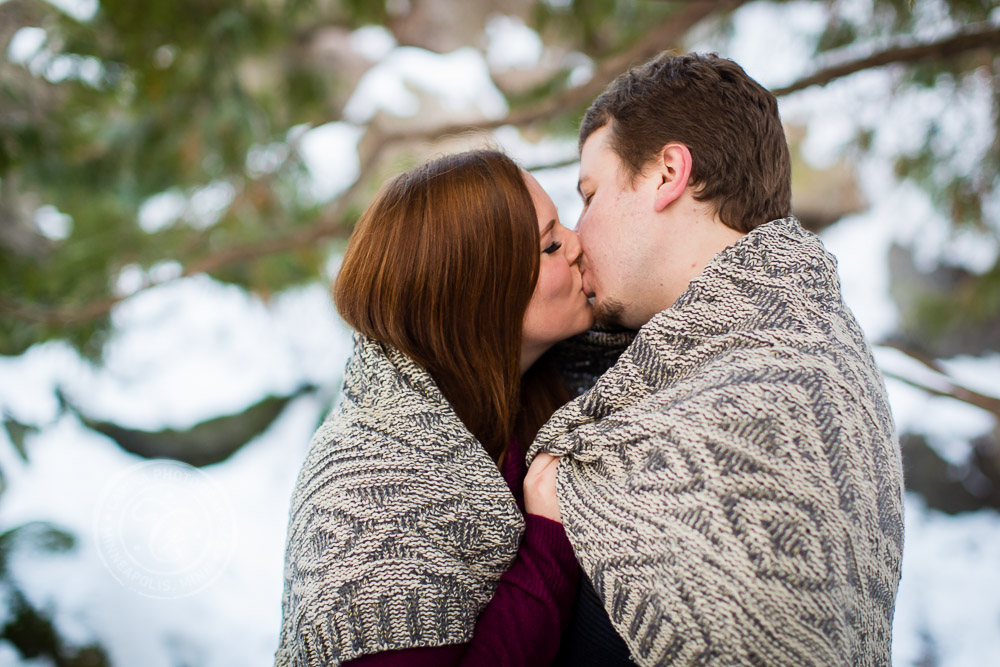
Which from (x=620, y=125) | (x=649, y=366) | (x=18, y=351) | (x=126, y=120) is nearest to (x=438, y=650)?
(x=649, y=366)

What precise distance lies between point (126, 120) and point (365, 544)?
11.3 feet

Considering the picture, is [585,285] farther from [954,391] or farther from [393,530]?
[954,391]

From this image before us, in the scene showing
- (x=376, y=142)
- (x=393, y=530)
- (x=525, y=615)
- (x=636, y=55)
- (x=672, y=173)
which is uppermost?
(x=636, y=55)

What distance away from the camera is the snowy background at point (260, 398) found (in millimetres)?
3201

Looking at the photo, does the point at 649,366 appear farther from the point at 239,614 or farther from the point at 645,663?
the point at 239,614

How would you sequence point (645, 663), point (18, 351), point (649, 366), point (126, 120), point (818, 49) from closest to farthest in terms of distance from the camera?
1. point (645, 663)
2. point (649, 366)
3. point (818, 49)
4. point (18, 351)
5. point (126, 120)

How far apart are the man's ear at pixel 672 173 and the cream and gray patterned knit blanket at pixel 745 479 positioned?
228 mm

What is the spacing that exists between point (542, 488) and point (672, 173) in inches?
28.2

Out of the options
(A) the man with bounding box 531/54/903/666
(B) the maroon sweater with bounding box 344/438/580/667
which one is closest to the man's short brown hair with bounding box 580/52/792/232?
(A) the man with bounding box 531/54/903/666

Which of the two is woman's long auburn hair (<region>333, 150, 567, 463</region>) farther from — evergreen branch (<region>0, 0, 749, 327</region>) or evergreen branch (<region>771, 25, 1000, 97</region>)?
evergreen branch (<region>771, 25, 1000, 97</region>)

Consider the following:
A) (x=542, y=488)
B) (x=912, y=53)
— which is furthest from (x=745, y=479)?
(x=912, y=53)

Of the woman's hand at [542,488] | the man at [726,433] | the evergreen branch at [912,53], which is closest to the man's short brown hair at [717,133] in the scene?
the man at [726,433]

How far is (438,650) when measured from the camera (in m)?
1.17

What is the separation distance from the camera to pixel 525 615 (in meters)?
1.23
